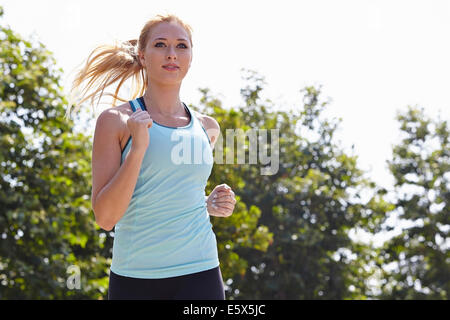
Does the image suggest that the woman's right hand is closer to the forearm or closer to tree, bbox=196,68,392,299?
the forearm

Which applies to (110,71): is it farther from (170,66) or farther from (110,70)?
(170,66)

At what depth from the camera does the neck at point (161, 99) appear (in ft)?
8.45

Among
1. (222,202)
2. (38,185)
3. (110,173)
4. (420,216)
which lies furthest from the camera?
(420,216)

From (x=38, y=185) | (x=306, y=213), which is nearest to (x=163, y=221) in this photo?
(x=38, y=185)

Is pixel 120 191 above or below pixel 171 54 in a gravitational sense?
below

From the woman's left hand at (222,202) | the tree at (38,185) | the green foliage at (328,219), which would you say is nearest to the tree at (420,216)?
the green foliage at (328,219)

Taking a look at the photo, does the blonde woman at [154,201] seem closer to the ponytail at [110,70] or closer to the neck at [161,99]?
the neck at [161,99]

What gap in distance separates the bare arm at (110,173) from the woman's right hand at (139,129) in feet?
0.07

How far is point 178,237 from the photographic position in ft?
7.70

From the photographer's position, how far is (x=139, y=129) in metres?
2.20

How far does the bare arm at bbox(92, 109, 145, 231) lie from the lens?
2188mm

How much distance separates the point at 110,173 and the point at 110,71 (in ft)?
2.58

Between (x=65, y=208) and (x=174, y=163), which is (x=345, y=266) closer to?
(x=65, y=208)

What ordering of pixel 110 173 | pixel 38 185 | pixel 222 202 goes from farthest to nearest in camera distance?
pixel 38 185, pixel 222 202, pixel 110 173
